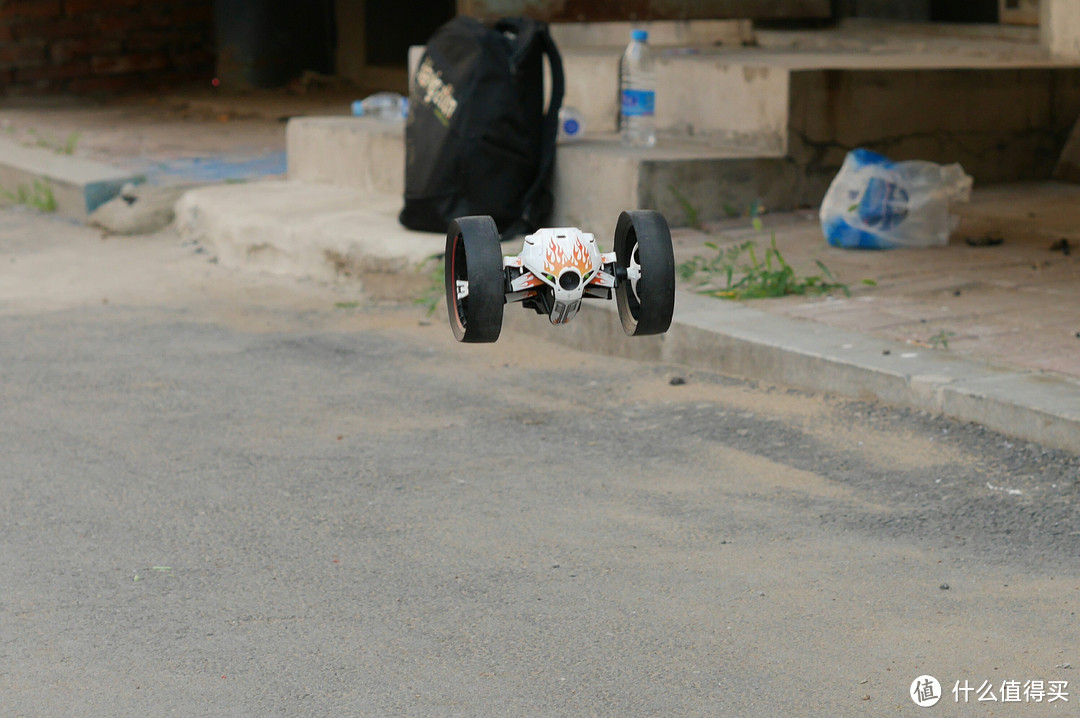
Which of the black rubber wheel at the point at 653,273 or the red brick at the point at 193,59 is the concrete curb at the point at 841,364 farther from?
the red brick at the point at 193,59

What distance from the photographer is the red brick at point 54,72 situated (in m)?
13.5

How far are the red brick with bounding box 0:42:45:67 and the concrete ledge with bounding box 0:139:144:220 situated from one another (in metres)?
4.62

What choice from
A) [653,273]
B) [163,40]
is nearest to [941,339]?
[653,273]

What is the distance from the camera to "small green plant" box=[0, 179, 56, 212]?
829 cm

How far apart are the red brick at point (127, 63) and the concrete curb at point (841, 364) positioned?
417 inches

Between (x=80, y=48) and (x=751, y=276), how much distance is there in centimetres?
1107

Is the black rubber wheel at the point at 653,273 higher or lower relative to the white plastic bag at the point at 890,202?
higher

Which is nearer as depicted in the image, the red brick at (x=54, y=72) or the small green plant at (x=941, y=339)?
the small green plant at (x=941, y=339)

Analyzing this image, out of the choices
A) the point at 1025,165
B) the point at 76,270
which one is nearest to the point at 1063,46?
the point at 1025,165

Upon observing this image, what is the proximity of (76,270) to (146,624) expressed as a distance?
4.41 meters

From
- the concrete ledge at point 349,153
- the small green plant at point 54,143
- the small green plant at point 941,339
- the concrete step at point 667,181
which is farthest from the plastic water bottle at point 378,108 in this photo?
the small green plant at point 941,339

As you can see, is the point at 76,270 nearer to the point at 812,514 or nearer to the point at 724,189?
the point at 724,189

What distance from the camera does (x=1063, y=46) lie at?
657cm

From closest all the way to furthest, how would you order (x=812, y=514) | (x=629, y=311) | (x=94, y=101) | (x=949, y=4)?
(x=629, y=311), (x=812, y=514), (x=949, y=4), (x=94, y=101)
